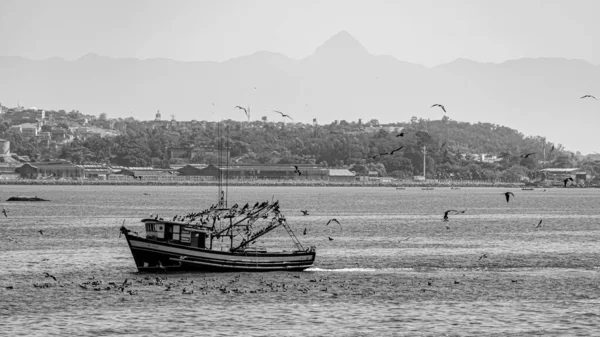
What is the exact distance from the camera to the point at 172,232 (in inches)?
2288

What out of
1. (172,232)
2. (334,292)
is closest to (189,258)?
(172,232)

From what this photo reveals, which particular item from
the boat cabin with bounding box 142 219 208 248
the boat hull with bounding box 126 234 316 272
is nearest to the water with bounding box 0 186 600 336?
the boat hull with bounding box 126 234 316 272

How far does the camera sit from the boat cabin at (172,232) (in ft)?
191

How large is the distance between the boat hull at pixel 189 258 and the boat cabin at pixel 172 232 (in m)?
0.45

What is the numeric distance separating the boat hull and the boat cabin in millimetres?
452

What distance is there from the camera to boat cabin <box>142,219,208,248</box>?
58.1 m

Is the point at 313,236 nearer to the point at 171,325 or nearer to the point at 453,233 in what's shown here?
the point at 453,233

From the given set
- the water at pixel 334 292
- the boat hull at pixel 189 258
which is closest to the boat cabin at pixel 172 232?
the boat hull at pixel 189 258

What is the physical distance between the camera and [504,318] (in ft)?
151

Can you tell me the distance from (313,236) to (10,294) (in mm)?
40187

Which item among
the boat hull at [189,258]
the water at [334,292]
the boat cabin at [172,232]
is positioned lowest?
the water at [334,292]

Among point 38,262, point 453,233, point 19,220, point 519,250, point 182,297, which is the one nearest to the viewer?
point 182,297

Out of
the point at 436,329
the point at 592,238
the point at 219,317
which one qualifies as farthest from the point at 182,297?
the point at 592,238

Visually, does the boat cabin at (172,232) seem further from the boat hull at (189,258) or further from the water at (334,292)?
the water at (334,292)
